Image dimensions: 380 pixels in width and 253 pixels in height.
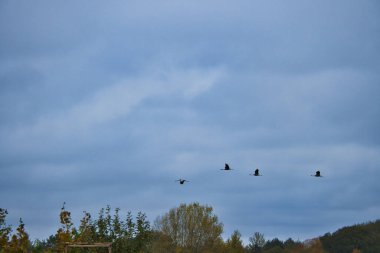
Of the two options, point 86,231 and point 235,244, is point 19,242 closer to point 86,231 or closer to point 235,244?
point 86,231

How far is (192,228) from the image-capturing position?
7238cm

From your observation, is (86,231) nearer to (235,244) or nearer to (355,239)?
(235,244)

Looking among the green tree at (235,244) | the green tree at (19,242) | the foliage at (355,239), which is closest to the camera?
the green tree at (19,242)

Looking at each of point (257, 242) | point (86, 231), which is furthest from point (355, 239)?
point (86, 231)

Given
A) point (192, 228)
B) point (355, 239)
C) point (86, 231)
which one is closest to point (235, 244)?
point (192, 228)

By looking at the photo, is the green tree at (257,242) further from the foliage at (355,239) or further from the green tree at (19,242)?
the green tree at (19,242)

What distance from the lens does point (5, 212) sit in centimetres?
2461

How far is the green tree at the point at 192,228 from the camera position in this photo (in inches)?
2837

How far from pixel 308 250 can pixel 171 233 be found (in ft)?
54.7

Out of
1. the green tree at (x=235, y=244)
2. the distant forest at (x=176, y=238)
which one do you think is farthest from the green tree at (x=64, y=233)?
the green tree at (x=235, y=244)

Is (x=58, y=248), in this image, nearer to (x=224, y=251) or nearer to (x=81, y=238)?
(x=81, y=238)

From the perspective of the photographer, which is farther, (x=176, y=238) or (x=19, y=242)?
(x=176, y=238)

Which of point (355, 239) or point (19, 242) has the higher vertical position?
point (355, 239)

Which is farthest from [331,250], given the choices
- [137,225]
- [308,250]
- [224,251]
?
[137,225]
